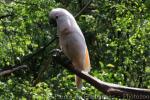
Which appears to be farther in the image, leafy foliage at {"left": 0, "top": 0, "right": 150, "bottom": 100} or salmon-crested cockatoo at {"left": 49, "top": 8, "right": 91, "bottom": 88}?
leafy foliage at {"left": 0, "top": 0, "right": 150, "bottom": 100}

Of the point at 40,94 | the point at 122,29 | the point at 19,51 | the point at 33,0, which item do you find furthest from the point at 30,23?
the point at 40,94

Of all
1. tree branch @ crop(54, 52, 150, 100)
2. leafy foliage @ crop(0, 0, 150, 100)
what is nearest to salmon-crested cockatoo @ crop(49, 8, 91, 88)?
tree branch @ crop(54, 52, 150, 100)

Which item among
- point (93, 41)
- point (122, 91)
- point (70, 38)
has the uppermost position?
point (70, 38)

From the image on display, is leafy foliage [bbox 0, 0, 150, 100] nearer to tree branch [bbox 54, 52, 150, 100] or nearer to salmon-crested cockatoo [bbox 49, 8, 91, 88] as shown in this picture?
salmon-crested cockatoo [bbox 49, 8, 91, 88]

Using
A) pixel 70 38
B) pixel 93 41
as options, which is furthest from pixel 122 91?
pixel 93 41

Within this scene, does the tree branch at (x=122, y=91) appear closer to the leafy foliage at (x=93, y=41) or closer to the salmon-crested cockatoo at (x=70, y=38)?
the salmon-crested cockatoo at (x=70, y=38)

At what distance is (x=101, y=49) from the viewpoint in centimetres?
759

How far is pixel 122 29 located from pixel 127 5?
2.36 feet

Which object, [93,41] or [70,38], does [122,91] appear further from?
[93,41]

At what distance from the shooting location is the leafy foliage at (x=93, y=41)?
557cm

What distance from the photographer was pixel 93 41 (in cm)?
786

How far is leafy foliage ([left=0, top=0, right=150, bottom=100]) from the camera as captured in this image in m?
5.57

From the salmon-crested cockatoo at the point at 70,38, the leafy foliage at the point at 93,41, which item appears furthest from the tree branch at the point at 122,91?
the leafy foliage at the point at 93,41

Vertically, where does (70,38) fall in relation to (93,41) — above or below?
above
